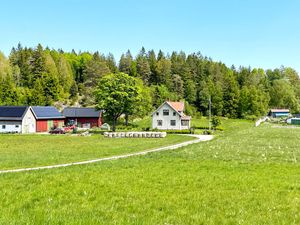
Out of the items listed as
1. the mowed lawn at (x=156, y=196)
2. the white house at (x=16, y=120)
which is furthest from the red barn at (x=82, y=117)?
the mowed lawn at (x=156, y=196)

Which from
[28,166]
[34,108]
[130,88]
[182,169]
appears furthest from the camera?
[34,108]

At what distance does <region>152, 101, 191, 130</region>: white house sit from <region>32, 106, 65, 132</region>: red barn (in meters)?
21.8

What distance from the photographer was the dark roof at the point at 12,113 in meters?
67.7

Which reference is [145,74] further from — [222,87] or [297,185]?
[297,185]

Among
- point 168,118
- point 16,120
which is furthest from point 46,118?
point 168,118

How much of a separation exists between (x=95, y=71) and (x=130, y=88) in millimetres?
58105

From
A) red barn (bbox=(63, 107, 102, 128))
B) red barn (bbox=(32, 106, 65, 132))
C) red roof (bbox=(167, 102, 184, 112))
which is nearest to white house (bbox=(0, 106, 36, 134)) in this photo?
red barn (bbox=(32, 106, 65, 132))

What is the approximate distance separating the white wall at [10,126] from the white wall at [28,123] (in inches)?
34.6

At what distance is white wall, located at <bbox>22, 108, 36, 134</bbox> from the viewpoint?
68062 mm

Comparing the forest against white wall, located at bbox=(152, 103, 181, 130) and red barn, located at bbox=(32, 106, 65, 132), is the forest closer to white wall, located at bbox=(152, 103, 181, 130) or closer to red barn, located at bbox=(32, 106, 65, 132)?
red barn, located at bbox=(32, 106, 65, 132)

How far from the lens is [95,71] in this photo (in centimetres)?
12094

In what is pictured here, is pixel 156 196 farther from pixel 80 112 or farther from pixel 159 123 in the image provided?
pixel 80 112

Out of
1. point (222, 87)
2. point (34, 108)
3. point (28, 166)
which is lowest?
point (28, 166)

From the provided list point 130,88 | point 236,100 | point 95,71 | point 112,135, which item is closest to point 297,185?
point 112,135
